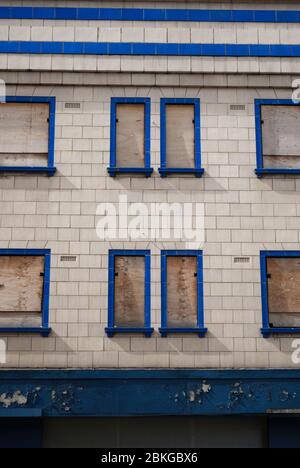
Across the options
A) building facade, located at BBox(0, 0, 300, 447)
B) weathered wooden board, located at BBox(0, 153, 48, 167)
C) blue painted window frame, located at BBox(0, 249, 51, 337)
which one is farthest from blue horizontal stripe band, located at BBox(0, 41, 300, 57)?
blue painted window frame, located at BBox(0, 249, 51, 337)

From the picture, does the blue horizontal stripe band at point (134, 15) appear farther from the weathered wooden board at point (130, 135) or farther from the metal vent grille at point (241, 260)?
the metal vent grille at point (241, 260)

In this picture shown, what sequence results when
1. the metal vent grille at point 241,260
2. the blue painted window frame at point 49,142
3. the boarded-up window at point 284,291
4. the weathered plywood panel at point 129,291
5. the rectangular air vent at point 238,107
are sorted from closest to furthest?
1. the weathered plywood panel at point 129,291
2. the boarded-up window at point 284,291
3. the metal vent grille at point 241,260
4. the blue painted window frame at point 49,142
5. the rectangular air vent at point 238,107

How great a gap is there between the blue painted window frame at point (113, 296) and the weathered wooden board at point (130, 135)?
86.0 inches

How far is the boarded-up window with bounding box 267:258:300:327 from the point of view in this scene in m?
15.4

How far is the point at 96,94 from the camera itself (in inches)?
648

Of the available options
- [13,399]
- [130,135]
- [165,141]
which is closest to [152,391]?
[13,399]

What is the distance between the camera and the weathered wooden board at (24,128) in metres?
16.2

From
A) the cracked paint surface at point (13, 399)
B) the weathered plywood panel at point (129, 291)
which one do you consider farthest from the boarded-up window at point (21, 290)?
the weathered plywood panel at point (129, 291)

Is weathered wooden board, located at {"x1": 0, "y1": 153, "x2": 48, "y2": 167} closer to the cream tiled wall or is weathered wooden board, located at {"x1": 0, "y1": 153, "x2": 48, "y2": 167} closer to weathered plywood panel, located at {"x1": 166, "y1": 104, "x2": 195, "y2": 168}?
the cream tiled wall

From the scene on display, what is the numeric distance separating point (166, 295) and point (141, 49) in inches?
242

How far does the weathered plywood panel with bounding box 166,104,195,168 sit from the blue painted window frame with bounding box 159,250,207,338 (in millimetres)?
2172

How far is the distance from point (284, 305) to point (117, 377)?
13.8 feet

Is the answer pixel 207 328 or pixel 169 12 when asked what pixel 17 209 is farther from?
pixel 169 12
